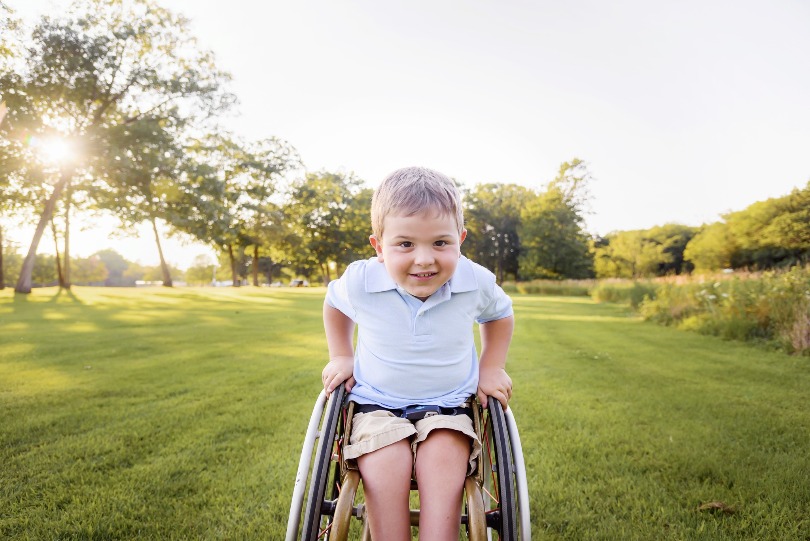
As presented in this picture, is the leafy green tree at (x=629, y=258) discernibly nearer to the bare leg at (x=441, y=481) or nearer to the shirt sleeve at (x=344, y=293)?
the shirt sleeve at (x=344, y=293)

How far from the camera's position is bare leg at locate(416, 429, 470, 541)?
131 centimetres

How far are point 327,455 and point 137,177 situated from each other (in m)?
20.0

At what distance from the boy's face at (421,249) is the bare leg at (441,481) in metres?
0.51

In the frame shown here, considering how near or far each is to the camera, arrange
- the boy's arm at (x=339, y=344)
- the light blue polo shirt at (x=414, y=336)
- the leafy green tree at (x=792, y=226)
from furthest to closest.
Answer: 1. the leafy green tree at (x=792, y=226)
2. the boy's arm at (x=339, y=344)
3. the light blue polo shirt at (x=414, y=336)

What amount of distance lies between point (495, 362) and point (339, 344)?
63 cm

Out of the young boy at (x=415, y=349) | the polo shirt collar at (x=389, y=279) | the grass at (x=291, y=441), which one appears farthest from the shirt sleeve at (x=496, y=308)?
the grass at (x=291, y=441)

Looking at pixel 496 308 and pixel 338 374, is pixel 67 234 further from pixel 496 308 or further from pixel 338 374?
pixel 496 308

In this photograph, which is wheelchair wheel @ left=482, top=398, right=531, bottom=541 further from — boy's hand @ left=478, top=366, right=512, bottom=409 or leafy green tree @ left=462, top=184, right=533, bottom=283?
leafy green tree @ left=462, top=184, right=533, bottom=283

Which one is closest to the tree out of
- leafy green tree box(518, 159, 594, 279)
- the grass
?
the grass

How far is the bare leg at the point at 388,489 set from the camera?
1.36 m

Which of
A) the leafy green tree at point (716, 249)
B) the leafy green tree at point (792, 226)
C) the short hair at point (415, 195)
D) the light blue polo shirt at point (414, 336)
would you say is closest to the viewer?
the short hair at point (415, 195)

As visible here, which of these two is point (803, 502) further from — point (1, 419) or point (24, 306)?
point (24, 306)

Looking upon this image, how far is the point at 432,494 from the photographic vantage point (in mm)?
1354

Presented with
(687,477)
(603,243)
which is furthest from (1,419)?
(603,243)
